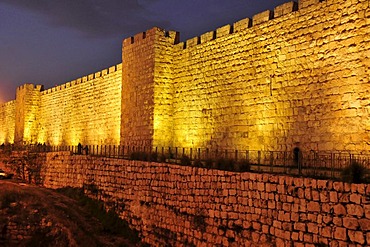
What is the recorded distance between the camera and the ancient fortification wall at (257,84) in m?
11.0

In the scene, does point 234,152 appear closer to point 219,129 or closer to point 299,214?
point 219,129

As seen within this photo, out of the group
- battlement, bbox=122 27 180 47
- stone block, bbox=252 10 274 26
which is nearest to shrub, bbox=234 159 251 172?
stone block, bbox=252 10 274 26

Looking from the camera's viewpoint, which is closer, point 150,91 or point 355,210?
point 355,210

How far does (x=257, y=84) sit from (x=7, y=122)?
3442cm

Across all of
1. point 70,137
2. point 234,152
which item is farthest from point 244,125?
point 70,137

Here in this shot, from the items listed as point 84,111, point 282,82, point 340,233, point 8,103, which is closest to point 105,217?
point 282,82

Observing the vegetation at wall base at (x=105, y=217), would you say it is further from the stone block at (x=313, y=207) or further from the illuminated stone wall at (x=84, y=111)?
the stone block at (x=313, y=207)

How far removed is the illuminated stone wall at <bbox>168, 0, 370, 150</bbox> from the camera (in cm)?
1089

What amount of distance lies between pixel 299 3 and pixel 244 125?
4.39 meters

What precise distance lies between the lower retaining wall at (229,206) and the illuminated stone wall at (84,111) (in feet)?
23.5

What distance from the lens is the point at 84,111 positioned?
2689 centimetres

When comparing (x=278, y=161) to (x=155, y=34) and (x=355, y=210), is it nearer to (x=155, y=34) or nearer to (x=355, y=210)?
(x=355, y=210)

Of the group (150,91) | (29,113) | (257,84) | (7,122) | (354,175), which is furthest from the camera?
(7,122)

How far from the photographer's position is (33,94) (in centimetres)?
3494
